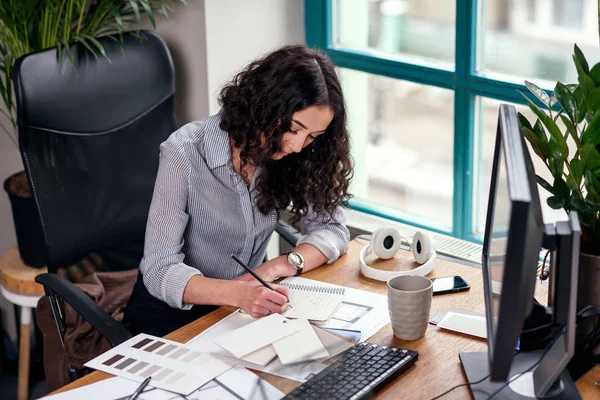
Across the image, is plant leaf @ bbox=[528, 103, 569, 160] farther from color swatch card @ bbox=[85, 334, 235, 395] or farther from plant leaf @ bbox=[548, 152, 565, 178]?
color swatch card @ bbox=[85, 334, 235, 395]

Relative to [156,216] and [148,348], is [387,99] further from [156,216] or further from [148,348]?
[148,348]

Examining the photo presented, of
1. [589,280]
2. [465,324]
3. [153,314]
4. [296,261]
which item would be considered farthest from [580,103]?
[153,314]

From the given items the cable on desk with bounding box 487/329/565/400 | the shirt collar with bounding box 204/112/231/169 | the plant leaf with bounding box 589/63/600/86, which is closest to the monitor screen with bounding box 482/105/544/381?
the cable on desk with bounding box 487/329/565/400

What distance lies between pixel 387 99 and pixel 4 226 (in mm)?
1461

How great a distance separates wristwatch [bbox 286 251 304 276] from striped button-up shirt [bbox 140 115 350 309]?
0.21 ft

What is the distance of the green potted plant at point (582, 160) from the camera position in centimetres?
151

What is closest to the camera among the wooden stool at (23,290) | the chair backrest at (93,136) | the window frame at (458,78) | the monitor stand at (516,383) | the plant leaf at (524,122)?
the monitor stand at (516,383)

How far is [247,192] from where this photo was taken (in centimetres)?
197

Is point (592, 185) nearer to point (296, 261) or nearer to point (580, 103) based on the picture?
point (580, 103)

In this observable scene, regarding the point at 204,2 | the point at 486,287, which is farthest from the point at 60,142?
the point at 486,287

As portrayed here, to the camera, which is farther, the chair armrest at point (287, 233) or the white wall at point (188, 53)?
the white wall at point (188, 53)

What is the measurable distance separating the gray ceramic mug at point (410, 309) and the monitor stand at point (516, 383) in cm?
11

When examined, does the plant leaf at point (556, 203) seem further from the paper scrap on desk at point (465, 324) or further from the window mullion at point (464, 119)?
the window mullion at point (464, 119)

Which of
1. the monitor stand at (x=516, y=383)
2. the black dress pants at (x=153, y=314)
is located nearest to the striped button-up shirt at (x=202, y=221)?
the black dress pants at (x=153, y=314)
